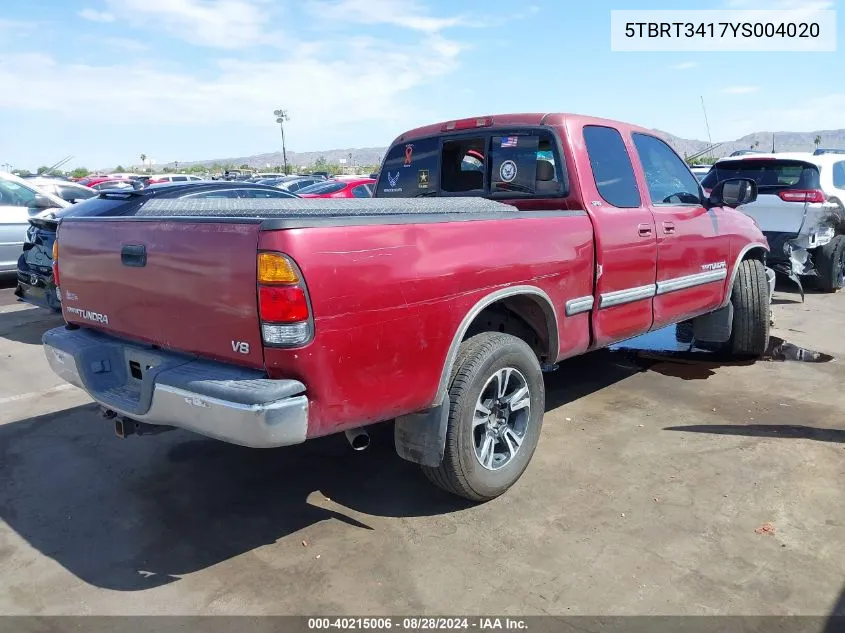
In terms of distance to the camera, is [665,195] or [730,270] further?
[730,270]

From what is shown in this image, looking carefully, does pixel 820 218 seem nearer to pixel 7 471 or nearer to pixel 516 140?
pixel 516 140

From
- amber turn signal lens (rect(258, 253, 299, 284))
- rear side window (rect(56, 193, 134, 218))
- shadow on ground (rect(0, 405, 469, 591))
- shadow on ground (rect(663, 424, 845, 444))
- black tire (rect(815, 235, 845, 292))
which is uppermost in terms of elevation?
rear side window (rect(56, 193, 134, 218))

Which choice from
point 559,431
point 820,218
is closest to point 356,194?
point 820,218

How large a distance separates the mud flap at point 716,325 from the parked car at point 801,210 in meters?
3.36

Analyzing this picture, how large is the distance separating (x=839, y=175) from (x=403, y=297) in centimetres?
872

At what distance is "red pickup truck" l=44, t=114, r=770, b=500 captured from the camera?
2648mm

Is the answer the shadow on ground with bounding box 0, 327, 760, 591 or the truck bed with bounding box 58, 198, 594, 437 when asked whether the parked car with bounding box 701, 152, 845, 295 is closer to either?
the truck bed with bounding box 58, 198, 594, 437

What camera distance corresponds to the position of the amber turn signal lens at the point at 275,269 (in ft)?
8.40

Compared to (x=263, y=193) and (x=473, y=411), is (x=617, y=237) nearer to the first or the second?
(x=473, y=411)

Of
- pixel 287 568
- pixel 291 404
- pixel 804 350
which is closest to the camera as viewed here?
pixel 291 404

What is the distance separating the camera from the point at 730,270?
552 cm

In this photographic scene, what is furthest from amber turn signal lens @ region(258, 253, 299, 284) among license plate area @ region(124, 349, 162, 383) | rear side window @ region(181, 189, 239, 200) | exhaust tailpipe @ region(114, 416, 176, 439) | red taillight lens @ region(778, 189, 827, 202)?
red taillight lens @ region(778, 189, 827, 202)

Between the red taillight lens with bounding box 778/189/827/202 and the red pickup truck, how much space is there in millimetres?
4700

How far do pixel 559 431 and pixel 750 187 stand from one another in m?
2.36
